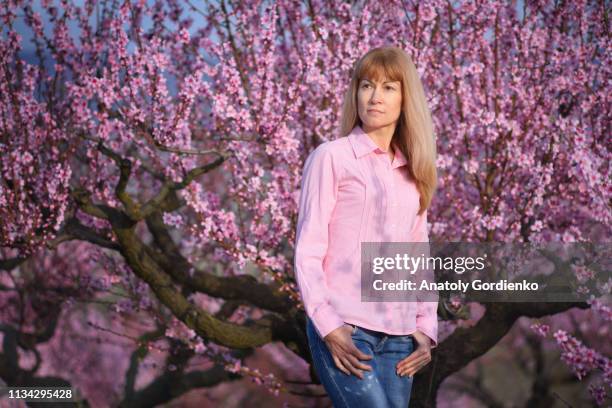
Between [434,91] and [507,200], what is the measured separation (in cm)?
113

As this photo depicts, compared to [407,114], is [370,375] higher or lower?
lower

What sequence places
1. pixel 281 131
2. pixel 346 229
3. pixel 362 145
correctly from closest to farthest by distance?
pixel 346 229
pixel 362 145
pixel 281 131

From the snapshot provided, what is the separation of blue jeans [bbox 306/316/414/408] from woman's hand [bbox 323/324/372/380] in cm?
4

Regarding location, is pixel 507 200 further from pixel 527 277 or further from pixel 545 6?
pixel 545 6

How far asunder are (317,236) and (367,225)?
0.68 feet

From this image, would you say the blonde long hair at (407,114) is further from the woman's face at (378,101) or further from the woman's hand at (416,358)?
the woman's hand at (416,358)

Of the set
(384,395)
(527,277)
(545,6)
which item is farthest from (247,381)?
(384,395)

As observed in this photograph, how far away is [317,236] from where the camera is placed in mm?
2379

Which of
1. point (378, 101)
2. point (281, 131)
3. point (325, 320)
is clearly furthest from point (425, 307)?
point (281, 131)

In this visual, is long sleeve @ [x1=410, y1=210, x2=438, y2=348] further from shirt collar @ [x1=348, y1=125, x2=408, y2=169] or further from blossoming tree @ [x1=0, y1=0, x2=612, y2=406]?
blossoming tree @ [x1=0, y1=0, x2=612, y2=406]

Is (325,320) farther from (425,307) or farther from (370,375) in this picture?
(425,307)

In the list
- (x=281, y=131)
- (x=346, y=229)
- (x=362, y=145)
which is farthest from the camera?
(x=281, y=131)

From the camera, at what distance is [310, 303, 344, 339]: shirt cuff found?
2275 mm

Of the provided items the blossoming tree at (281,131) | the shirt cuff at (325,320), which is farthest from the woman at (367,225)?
the blossoming tree at (281,131)
